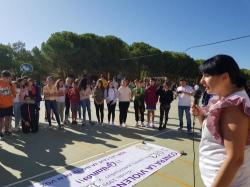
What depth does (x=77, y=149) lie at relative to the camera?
6887mm

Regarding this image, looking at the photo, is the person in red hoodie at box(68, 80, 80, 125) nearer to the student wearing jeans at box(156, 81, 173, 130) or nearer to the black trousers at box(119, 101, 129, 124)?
the black trousers at box(119, 101, 129, 124)

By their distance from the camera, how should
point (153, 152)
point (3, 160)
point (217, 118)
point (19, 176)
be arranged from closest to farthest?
1. point (217, 118)
2. point (19, 176)
3. point (3, 160)
4. point (153, 152)

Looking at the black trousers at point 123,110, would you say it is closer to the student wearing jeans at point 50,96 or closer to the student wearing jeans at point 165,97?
the student wearing jeans at point 165,97

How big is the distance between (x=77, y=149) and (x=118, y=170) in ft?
6.43

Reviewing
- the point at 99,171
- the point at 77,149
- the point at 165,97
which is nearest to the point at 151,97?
the point at 165,97

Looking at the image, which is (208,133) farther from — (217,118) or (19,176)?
(19,176)

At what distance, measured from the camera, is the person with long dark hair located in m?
1.42

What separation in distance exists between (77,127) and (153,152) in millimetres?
4195

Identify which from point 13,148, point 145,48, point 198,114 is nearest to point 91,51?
point 145,48

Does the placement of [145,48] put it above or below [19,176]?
above

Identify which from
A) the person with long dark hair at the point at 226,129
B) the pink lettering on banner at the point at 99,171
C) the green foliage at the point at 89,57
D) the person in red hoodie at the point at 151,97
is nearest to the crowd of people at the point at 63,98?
the person in red hoodie at the point at 151,97

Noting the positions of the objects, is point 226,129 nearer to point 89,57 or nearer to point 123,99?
point 123,99

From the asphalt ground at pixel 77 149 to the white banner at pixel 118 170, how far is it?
0.21 m

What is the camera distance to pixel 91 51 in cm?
4381
